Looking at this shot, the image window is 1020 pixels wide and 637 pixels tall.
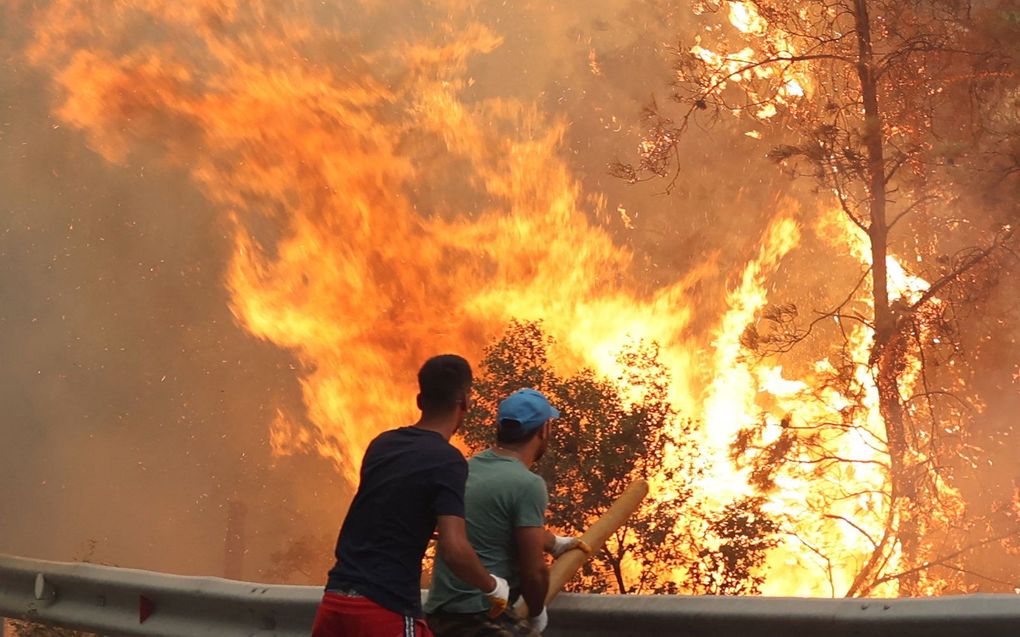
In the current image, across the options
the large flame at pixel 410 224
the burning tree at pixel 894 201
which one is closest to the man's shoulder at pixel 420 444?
the large flame at pixel 410 224

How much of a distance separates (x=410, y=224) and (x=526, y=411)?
509 inches

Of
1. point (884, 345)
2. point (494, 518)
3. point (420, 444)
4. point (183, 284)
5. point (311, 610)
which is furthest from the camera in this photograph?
point (183, 284)

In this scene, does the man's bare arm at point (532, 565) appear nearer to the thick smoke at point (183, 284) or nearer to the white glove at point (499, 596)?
the white glove at point (499, 596)

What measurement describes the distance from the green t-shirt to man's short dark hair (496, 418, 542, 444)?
0.08m

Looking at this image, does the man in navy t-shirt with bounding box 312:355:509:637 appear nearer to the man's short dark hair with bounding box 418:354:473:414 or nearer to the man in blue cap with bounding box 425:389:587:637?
the man's short dark hair with bounding box 418:354:473:414

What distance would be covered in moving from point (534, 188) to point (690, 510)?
26.9ft

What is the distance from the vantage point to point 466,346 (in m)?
15.7

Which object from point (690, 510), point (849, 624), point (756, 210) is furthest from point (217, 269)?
point (849, 624)

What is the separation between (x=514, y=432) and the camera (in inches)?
154

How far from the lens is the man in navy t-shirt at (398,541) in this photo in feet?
11.3

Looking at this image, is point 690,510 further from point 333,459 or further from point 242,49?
point 333,459

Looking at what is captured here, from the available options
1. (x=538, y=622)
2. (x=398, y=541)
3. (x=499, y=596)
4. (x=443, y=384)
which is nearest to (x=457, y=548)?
(x=398, y=541)

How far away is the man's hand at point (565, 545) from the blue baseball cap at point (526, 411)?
0.55 m

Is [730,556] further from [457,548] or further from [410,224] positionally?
[410,224]
